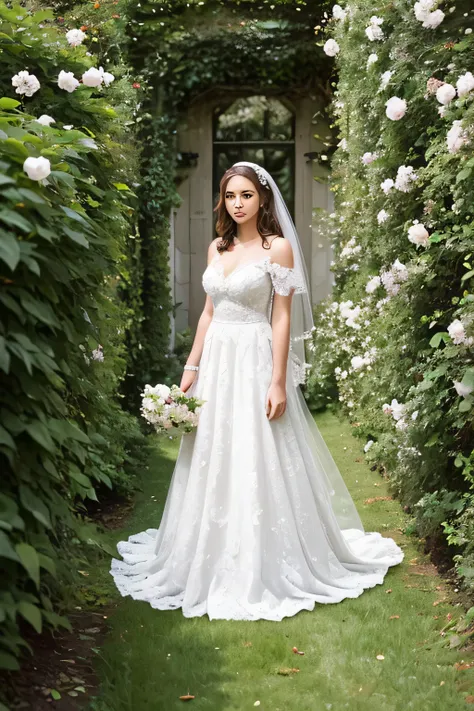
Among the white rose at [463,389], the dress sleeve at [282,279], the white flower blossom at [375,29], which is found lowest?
the white rose at [463,389]

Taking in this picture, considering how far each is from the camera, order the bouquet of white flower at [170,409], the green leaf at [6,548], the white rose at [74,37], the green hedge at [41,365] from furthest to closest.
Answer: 1. the white rose at [74,37]
2. the bouquet of white flower at [170,409]
3. the green hedge at [41,365]
4. the green leaf at [6,548]

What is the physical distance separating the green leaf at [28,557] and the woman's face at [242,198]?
7.87 feet

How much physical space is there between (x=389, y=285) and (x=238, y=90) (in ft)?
21.7

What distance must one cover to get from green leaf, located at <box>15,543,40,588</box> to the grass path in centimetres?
91

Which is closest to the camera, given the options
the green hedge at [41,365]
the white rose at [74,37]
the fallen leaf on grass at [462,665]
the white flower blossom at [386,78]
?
the green hedge at [41,365]

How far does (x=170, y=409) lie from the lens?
3885 mm

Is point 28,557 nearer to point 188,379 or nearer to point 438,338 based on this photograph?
point 438,338

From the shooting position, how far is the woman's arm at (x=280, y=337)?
396 cm

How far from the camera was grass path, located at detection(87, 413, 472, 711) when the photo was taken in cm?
287

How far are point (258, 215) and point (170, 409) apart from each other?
1.10m

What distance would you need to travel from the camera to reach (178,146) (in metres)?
10.3

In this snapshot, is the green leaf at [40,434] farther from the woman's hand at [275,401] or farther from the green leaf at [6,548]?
the woman's hand at [275,401]

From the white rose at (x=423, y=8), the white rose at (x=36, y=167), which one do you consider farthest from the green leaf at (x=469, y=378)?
the white rose at (x=36, y=167)

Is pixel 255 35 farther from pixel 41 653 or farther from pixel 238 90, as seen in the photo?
pixel 41 653
